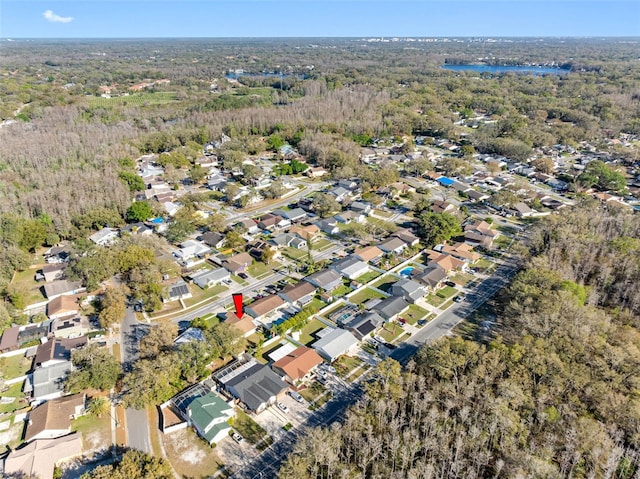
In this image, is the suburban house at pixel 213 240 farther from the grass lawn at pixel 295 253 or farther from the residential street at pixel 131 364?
the residential street at pixel 131 364

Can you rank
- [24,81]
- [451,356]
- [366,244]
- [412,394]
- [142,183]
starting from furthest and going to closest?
[24,81]
[142,183]
[366,244]
[451,356]
[412,394]

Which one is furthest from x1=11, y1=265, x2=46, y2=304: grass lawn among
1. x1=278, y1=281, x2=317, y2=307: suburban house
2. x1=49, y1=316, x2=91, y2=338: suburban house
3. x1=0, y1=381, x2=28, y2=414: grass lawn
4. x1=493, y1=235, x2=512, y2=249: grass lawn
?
x1=493, y1=235, x2=512, y2=249: grass lawn

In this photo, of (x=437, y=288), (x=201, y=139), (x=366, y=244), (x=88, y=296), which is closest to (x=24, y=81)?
(x=201, y=139)

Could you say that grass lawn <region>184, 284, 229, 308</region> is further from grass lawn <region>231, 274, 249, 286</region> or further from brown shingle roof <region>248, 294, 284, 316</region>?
brown shingle roof <region>248, 294, 284, 316</region>

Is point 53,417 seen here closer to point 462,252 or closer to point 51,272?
point 51,272

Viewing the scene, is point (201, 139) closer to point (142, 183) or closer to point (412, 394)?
point (142, 183)

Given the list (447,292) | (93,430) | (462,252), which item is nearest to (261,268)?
(447,292)
